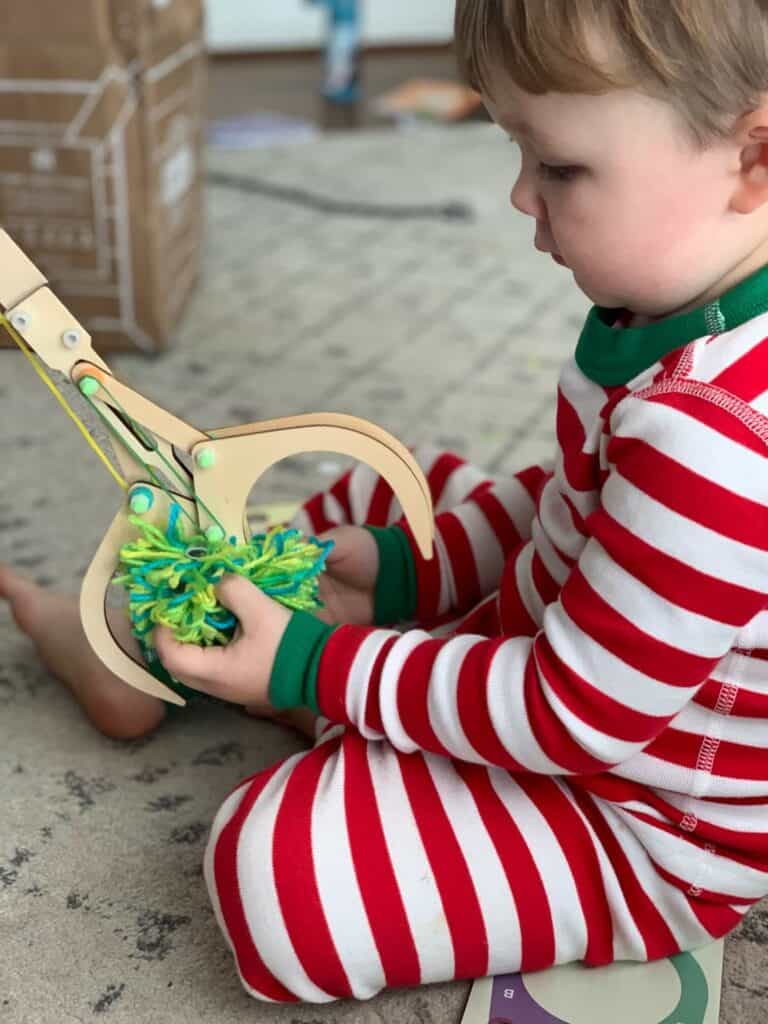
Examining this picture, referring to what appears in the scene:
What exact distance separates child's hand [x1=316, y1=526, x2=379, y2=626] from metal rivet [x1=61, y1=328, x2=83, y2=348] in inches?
10.6

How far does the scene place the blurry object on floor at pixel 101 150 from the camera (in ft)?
4.32

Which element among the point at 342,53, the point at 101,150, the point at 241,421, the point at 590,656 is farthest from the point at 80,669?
the point at 342,53

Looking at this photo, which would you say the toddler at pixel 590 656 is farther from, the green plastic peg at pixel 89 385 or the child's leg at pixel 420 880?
the green plastic peg at pixel 89 385

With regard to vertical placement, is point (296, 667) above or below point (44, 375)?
below

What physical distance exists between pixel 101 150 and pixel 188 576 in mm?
875

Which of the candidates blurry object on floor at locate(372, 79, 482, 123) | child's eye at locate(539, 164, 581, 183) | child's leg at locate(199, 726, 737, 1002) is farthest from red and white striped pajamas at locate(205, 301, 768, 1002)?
blurry object on floor at locate(372, 79, 482, 123)

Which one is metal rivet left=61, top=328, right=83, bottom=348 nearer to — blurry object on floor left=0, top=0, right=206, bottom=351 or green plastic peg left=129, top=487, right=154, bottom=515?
green plastic peg left=129, top=487, right=154, bottom=515

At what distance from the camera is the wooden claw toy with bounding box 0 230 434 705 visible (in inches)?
24.6

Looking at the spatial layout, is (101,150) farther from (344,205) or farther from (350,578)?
(344,205)

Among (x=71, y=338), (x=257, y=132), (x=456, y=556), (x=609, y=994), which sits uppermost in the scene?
(x=71, y=338)

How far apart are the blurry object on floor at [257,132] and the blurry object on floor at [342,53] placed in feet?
1.09

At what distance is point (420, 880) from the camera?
65 centimetres

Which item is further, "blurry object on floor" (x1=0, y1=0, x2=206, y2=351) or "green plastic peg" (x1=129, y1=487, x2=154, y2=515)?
"blurry object on floor" (x1=0, y1=0, x2=206, y2=351)

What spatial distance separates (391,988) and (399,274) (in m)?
1.38
